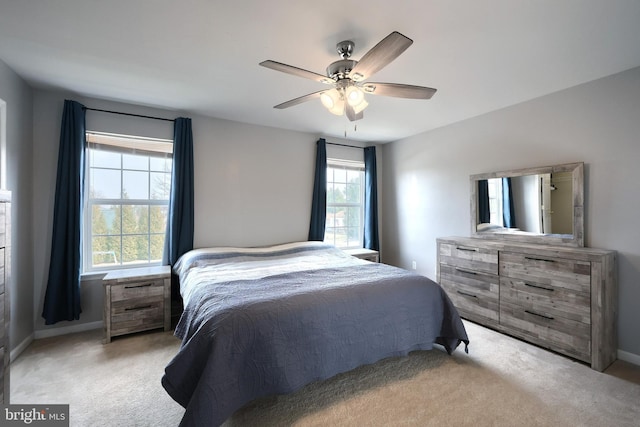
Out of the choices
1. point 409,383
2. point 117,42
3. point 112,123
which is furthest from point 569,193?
point 112,123

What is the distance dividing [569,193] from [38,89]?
5372mm

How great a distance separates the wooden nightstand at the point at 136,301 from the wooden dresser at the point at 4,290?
1.21m

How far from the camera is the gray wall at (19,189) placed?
228 cm

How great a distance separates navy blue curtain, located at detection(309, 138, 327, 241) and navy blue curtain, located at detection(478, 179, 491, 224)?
211cm

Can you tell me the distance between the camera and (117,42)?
1931mm

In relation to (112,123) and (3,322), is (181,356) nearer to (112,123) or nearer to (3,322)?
(3,322)

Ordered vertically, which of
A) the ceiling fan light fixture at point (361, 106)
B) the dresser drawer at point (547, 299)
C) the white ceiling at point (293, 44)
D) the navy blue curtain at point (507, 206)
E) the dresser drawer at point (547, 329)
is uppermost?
the white ceiling at point (293, 44)

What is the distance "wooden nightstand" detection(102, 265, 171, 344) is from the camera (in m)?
2.62

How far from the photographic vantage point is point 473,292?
3.06 meters

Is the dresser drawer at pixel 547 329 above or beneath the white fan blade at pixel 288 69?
beneath

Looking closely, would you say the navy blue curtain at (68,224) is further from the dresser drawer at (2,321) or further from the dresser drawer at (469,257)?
the dresser drawer at (469,257)

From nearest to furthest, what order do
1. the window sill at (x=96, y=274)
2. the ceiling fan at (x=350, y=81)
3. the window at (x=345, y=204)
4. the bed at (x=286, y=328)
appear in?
the bed at (x=286, y=328) → the ceiling fan at (x=350, y=81) → the window sill at (x=96, y=274) → the window at (x=345, y=204)

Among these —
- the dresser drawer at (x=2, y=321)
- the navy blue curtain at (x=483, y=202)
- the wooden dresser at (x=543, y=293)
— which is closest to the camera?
the dresser drawer at (x=2, y=321)

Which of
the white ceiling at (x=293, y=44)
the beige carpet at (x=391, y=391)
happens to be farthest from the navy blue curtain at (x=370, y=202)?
the beige carpet at (x=391, y=391)
